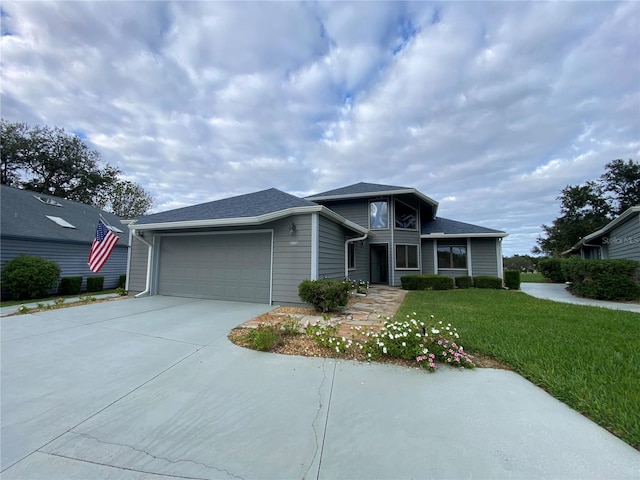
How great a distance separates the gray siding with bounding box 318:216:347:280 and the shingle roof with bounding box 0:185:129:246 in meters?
12.7

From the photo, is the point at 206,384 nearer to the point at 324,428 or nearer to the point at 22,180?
the point at 324,428

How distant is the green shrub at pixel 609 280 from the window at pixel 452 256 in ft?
17.2

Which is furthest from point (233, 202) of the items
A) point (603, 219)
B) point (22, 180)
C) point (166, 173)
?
→ point (603, 219)

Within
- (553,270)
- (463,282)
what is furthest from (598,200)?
(463,282)

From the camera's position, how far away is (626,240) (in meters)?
10.4

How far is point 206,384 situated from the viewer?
2.87 m

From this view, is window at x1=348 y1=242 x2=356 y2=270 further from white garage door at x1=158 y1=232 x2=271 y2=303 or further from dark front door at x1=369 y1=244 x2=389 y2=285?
white garage door at x1=158 y1=232 x2=271 y2=303

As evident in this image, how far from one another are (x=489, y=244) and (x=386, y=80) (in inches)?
414

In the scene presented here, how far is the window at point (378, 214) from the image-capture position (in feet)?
44.4

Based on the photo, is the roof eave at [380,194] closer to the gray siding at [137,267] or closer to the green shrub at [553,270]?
the gray siding at [137,267]

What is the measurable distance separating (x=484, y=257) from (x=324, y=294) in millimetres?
11938

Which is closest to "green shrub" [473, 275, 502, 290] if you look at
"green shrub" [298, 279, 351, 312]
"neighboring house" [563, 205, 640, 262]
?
"neighboring house" [563, 205, 640, 262]

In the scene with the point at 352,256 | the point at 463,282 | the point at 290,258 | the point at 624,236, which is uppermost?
the point at 624,236

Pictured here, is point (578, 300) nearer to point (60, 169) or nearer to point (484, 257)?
point (484, 257)
